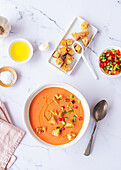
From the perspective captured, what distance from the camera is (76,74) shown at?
2.29 metres

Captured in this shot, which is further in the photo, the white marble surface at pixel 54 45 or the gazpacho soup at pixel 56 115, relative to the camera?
the white marble surface at pixel 54 45

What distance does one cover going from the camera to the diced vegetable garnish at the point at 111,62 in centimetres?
221

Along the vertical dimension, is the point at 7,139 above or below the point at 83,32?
below

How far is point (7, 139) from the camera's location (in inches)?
91.3

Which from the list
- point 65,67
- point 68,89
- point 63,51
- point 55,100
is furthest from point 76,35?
point 55,100

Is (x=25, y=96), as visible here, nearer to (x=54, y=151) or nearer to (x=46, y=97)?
(x=46, y=97)

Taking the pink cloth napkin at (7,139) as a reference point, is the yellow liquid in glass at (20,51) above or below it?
above

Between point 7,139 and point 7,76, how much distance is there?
0.65m

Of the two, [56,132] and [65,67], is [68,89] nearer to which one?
[65,67]

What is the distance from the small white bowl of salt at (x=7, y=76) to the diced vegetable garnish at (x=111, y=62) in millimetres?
872

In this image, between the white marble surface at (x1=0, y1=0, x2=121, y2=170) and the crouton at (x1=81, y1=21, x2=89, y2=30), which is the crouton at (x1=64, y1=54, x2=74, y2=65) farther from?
the crouton at (x1=81, y1=21, x2=89, y2=30)

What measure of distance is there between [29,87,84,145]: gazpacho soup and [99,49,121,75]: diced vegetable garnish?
1.40 ft

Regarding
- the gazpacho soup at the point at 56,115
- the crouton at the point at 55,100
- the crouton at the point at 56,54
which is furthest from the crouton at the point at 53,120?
the crouton at the point at 56,54

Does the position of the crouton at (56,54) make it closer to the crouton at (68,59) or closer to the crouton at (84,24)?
the crouton at (68,59)
